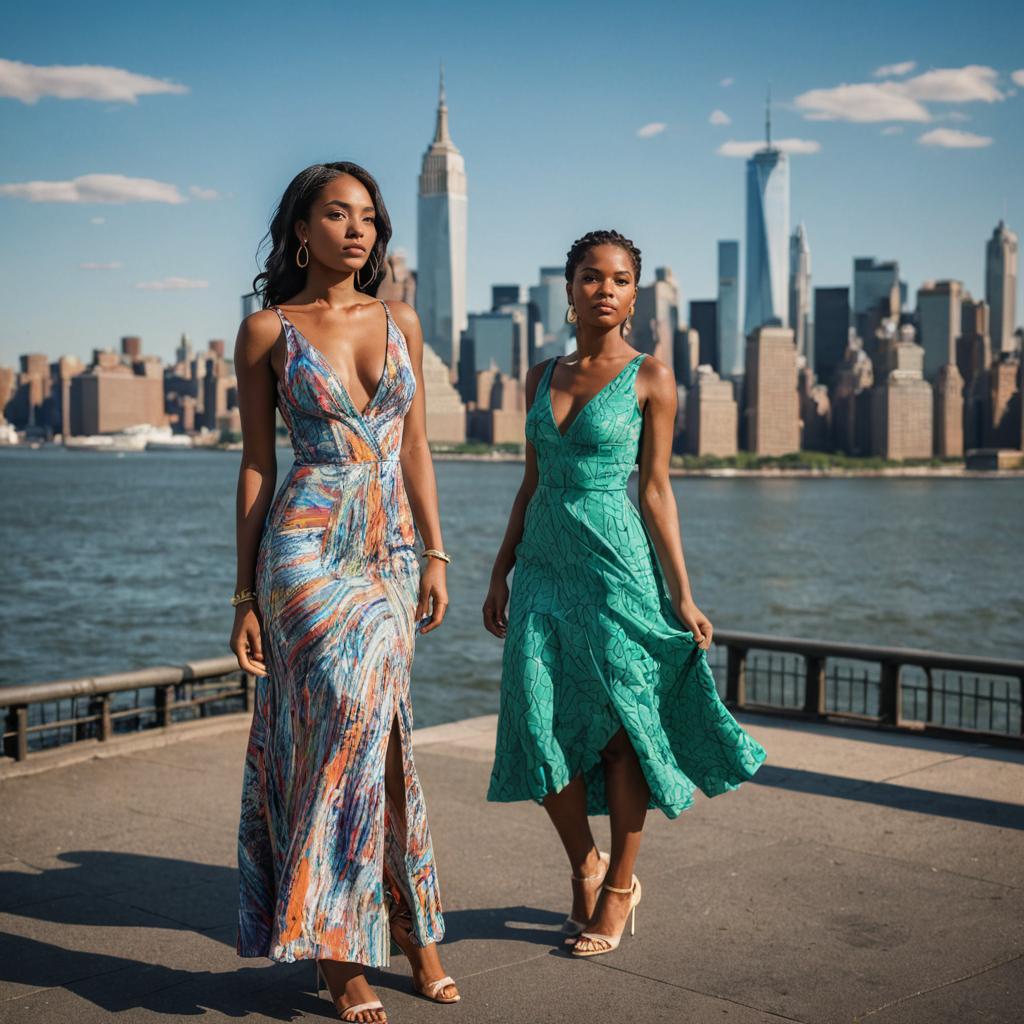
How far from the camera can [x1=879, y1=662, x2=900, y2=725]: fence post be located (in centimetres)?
748

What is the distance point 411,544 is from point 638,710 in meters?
0.86

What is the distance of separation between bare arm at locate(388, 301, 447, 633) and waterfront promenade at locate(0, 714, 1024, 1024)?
1.03 m

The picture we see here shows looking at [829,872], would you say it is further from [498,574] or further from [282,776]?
[282,776]

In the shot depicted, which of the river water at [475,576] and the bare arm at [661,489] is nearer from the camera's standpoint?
the bare arm at [661,489]

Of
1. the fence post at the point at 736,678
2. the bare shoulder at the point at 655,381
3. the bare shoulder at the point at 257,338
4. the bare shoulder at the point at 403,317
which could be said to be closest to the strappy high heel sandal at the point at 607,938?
the bare shoulder at the point at 655,381

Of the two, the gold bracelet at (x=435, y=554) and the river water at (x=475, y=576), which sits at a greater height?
the gold bracelet at (x=435, y=554)

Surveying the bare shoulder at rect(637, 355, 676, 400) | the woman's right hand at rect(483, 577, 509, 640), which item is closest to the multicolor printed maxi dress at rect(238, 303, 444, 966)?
the woman's right hand at rect(483, 577, 509, 640)

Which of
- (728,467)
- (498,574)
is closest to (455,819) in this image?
(498,574)

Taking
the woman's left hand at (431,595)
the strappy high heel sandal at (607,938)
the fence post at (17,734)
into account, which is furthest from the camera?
the fence post at (17,734)

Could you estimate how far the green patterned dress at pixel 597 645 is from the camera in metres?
4.08

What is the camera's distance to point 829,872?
487 cm

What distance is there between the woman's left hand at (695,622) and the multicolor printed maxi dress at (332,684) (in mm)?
875

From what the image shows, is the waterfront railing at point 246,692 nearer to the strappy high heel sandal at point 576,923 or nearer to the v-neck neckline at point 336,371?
the strappy high heel sandal at point 576,923

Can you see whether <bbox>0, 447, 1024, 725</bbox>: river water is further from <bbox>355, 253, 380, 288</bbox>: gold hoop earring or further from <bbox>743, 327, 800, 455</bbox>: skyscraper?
<bbox>743, 327, 800, 455</bbox>: skyscraper
